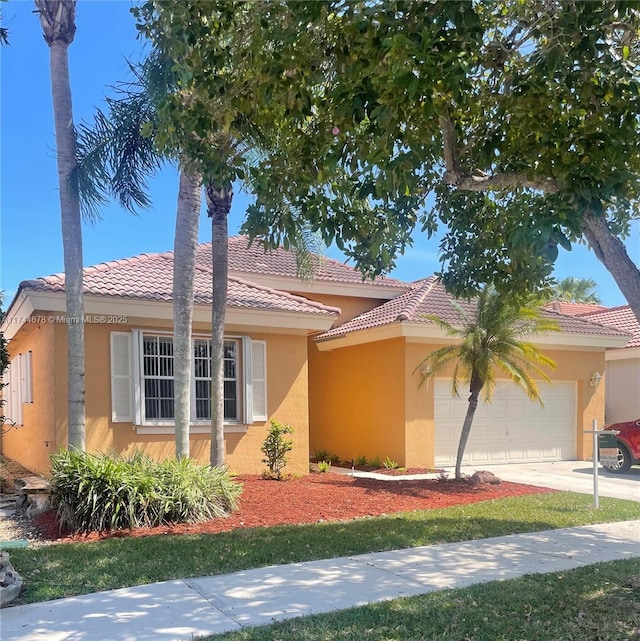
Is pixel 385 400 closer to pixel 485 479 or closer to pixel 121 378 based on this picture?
pixel 485 479

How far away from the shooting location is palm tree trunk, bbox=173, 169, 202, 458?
9609 millimetres

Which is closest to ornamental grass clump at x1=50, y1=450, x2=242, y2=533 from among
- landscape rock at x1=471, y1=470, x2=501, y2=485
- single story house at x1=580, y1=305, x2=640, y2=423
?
landscape rock at x1=471, y1=470, x2=501, y2=485

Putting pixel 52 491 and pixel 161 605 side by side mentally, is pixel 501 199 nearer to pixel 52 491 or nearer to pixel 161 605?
pixel 161 605

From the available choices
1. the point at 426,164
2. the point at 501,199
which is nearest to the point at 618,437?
the point at 501,199

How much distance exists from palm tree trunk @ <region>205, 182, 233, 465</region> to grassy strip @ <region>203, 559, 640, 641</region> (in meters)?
5.65

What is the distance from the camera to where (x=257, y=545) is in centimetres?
733

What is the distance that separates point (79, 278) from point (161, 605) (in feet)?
17.8

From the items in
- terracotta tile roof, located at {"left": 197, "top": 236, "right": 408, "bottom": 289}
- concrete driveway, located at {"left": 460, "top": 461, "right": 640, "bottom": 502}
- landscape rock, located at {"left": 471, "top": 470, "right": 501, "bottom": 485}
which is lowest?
concrete driveway, located at {"left": 460, "top": 461, "right": 640, "bottom": 502}

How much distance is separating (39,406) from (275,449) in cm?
495

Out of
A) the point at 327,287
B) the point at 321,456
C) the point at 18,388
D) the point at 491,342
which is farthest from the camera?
the point at 327,287

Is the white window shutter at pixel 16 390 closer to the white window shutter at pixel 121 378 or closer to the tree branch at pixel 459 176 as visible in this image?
the white window shutter at pixel 121 378

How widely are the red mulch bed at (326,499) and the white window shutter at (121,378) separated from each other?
2545 millimetres

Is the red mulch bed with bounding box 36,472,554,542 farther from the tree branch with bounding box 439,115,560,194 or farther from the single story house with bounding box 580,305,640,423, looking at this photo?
the single story house with bounding box 580,305,640,423

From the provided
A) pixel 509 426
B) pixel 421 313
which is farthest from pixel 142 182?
pixel 509 426
